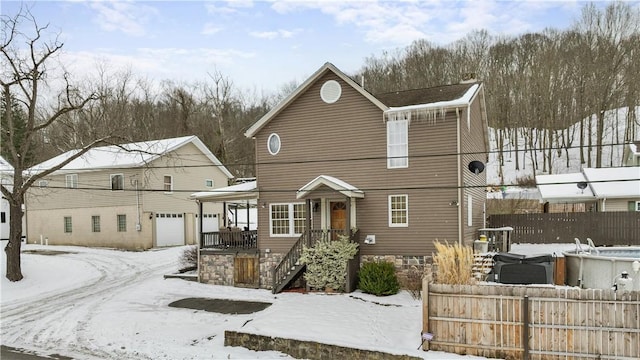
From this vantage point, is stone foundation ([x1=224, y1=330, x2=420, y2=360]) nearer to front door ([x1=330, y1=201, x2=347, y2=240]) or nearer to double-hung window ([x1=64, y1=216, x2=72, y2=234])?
front door ([x1=330, y1=201, x2=347, y2=240])

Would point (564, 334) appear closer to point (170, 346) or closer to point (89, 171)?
point (170, 346)

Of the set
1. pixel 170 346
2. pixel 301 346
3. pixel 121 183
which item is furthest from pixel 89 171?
pixel 301 346

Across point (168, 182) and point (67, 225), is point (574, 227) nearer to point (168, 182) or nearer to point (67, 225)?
point (168, 182)

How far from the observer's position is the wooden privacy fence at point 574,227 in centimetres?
2148

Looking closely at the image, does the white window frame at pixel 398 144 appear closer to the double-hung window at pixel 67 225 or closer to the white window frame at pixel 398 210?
the white window frame at pixel 398 210

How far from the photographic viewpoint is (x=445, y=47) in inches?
1993

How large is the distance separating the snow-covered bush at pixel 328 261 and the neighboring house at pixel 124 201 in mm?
13843

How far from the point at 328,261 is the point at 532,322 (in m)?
8.25

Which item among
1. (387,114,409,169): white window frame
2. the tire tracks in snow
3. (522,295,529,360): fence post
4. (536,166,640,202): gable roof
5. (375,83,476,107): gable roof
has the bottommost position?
the tire tracks in snow

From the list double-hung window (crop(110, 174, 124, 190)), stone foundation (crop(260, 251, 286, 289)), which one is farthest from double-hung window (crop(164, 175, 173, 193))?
stone foundation (crop(260, 251, 286, 289))

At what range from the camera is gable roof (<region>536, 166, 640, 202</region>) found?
23922mm

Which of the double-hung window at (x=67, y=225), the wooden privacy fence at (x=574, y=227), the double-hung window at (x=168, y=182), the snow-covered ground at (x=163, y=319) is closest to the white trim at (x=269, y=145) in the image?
the snow-covered ground at (x=163, y=319)

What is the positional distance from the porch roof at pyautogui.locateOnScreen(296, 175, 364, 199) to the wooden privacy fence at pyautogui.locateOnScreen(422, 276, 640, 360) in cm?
706

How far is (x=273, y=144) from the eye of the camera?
18312 mm
